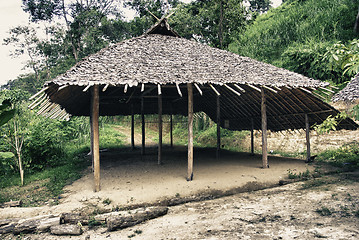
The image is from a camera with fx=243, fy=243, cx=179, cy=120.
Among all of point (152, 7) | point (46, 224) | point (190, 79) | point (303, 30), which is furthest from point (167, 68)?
point (152, 7)

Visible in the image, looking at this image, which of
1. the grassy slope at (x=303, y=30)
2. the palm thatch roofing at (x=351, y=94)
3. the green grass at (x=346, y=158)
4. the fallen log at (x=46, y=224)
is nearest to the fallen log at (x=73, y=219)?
the fallen log at (x=46, y=224)

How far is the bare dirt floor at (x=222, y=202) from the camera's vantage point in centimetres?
377

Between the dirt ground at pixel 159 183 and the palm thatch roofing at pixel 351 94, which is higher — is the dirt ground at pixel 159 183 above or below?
below

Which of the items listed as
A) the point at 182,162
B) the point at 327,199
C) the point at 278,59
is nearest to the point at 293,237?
the point at 327,199

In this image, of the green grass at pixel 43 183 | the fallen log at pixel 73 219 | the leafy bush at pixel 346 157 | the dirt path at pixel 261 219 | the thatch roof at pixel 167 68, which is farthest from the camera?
the leafy bush at pixel 346 157

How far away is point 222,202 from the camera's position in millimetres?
5258

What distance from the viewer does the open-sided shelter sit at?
242 inches

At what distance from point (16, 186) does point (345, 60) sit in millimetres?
8774

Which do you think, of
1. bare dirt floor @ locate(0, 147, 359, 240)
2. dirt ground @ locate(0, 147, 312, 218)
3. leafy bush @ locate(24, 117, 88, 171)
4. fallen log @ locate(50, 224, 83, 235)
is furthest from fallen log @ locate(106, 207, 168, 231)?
leafy bush @ locate(24, 117, 88, 171)

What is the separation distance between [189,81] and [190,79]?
0.15 metres

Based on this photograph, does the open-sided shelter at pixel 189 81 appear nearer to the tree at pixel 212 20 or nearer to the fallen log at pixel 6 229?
the fallen log at pixel 6 229

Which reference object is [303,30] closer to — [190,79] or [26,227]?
[190,79]

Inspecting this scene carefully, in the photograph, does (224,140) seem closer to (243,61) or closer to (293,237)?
(243,61)

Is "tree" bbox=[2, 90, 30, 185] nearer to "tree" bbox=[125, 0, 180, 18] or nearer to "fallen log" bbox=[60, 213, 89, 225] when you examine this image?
"fallen log" bbox=[60, 213, 89, 225]
